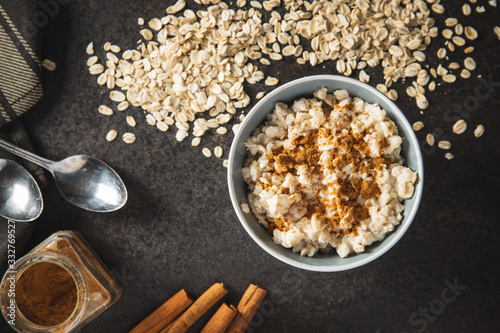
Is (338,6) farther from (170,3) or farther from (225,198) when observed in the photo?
(225,198)

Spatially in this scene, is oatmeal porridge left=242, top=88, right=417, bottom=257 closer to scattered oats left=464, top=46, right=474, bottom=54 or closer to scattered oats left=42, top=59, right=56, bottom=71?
scattered oats left=464, top=46, right=474, bottom=54

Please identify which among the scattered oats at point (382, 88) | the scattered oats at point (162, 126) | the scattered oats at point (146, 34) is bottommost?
the scattered oats at point (162, 126)

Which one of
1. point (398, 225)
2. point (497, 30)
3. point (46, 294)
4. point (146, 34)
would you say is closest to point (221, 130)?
point (146, 34)

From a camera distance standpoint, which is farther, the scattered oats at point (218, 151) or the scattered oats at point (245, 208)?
the scattered oats at point (218, 151)

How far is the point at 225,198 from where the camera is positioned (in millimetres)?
1313

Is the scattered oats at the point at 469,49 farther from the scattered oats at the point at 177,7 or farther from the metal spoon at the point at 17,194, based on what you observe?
the metal spoon at the point at 17,194

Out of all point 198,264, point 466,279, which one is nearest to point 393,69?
point 466,279

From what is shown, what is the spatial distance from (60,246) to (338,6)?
1.22m

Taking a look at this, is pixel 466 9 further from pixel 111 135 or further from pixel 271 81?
pixel 111 135

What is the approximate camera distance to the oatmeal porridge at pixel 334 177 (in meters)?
1.04

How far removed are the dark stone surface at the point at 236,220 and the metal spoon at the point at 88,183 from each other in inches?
1.7

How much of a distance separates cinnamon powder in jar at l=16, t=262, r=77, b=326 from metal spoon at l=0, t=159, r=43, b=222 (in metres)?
0.20

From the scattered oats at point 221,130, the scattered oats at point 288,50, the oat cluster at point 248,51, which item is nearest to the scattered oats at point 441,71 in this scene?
the oat cluster at point 248,51

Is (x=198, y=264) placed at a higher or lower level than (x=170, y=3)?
lower
